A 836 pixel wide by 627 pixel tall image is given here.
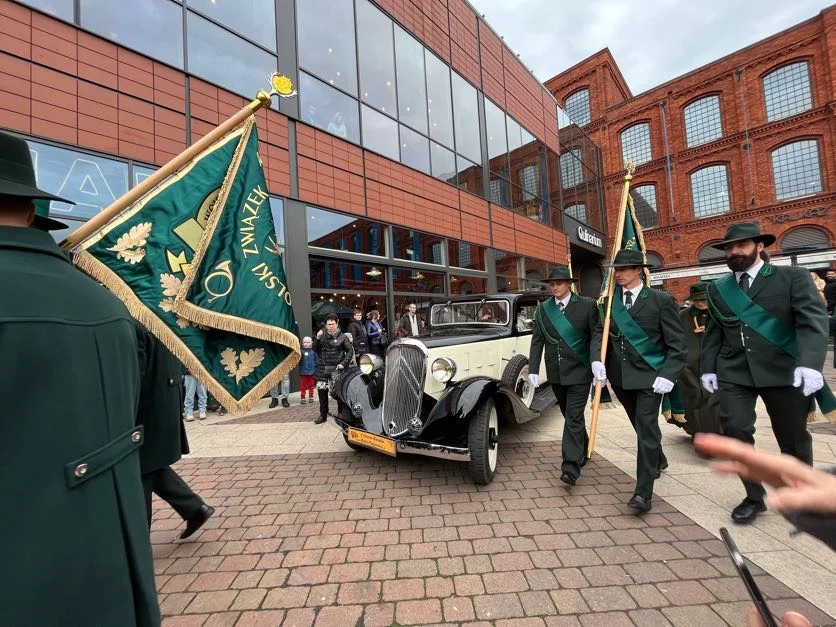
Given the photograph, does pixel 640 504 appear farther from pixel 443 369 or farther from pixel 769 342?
pixel 443 369

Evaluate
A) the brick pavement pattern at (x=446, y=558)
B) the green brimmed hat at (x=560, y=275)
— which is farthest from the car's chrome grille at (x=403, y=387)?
the green brimmed hat at (x=560, y=275)

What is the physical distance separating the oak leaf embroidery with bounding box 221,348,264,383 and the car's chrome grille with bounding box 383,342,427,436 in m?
1.63

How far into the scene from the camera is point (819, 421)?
4922 mm

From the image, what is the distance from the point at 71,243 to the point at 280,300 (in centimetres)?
112

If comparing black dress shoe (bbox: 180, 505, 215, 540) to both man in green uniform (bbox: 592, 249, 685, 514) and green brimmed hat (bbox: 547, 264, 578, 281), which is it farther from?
green brimmed hat (bbox: 547, 264, 578, 281)

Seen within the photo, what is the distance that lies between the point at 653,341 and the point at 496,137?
14.7 meters

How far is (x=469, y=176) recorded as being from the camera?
46.8ft

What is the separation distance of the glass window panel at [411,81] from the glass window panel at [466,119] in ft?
5.71

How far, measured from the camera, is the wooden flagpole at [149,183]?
6.32 ft

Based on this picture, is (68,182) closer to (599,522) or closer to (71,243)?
(71,243)

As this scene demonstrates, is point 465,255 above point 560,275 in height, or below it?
above

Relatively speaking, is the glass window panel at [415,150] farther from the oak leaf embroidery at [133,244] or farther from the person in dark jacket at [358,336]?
the oak leaf embroidery at [133,244]

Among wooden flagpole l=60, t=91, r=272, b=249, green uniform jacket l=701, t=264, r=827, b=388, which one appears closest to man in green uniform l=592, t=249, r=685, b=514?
green uniform jacket l=701, t=264, r=827, b=388

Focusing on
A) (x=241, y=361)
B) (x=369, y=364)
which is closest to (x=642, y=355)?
(x=369, y=364)
